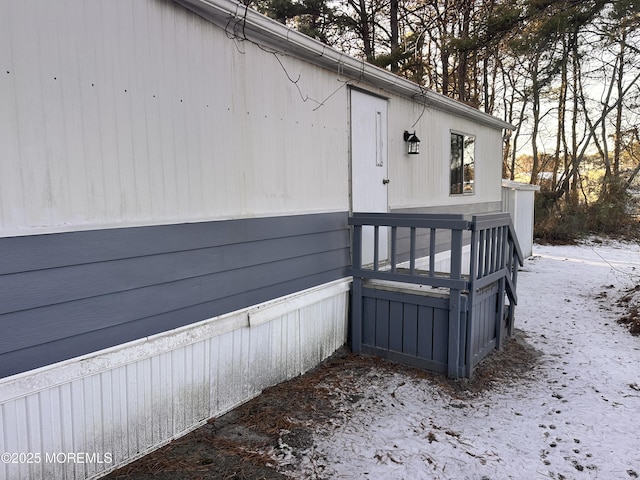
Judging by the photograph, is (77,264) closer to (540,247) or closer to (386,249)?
(386,249)

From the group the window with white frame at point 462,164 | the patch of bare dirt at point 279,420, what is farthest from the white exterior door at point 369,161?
the window with white frame at point 462,164

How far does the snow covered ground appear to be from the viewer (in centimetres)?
252

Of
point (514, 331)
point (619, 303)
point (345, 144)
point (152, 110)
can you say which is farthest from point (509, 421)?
point (619, 303)

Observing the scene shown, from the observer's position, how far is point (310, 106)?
3.79 metres

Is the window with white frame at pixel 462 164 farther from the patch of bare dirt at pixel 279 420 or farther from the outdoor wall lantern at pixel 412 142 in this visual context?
the patch of bare dirt at pixel 279 420

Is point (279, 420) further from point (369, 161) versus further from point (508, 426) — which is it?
point (369, 161)

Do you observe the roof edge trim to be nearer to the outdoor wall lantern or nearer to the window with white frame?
the outdoor wall lantern

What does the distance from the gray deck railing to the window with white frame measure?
2.10 metres

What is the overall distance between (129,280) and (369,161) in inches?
113

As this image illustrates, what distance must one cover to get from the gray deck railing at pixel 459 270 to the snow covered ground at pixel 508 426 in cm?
43

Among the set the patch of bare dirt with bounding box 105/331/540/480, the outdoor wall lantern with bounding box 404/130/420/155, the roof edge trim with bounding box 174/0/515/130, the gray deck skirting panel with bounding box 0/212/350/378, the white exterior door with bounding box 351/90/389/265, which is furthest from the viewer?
the outdoor wall lantern with bounding box 404/130/420/155

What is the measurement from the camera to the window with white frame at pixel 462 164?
6.47 meters

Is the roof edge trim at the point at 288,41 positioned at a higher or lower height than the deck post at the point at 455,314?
higher

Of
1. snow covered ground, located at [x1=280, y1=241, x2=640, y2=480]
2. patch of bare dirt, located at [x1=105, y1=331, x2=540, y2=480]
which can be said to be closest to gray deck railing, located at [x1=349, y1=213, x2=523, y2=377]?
patch of bare dirt, located at [x1=105, y1=331, x2=540, y2=480]
